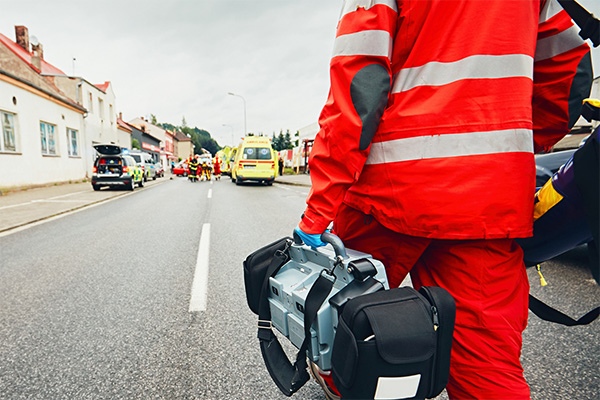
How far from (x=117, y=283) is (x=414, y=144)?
3.43 m

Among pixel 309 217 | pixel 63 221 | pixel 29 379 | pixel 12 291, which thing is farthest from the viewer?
pixel 63 221

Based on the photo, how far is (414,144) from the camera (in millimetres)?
1181

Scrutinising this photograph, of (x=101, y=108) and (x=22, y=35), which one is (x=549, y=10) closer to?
(x=22, y=35)

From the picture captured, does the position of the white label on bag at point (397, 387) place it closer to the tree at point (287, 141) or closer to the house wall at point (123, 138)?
the house wall at point (123, 138)

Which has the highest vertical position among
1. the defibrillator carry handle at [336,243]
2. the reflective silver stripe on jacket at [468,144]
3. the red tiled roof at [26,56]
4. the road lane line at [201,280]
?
the red tiled roof at [26,56]

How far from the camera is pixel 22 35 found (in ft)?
73.5

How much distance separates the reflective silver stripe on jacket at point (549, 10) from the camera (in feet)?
3.94

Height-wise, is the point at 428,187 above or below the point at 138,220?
above

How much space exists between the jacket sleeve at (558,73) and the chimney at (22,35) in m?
30.0

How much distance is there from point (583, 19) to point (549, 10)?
0.12 m

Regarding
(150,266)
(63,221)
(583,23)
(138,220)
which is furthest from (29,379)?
(63,221)

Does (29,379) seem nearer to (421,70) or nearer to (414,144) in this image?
(414,144)

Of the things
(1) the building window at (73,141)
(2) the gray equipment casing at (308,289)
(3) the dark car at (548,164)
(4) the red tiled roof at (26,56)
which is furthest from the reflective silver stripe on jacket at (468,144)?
(4) the red tiled roof at (26,56)

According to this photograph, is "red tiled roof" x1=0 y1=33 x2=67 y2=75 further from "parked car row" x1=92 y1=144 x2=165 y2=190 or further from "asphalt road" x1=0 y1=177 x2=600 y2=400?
"asphalt road" x1=0 y1=177 x2=600 y2=400
